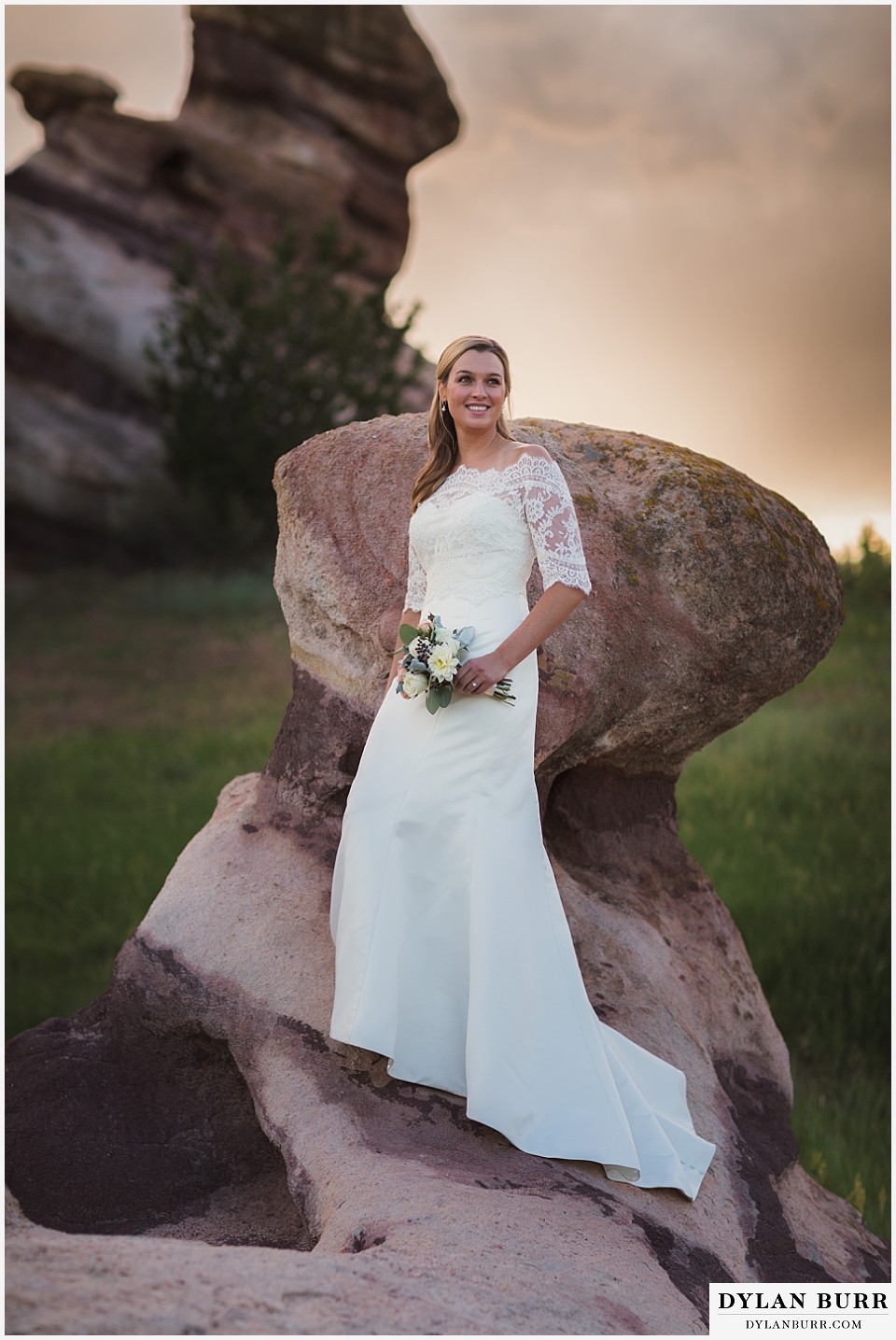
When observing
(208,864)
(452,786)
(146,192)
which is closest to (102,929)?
(208,864)

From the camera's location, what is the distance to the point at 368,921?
12.9ft

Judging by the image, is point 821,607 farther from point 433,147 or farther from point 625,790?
point 433,147

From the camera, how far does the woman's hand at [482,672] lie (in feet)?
12.6

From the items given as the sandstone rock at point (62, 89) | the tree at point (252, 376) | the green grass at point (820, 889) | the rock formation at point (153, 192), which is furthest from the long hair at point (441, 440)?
the sandstone rock at point (62, 89)

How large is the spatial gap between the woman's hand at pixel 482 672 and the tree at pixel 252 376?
607 inches

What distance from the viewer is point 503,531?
4031 mm

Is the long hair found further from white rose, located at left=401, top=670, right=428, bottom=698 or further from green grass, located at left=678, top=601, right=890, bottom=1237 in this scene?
green grass, located at left=678, top=601, right=890, bottom=1237

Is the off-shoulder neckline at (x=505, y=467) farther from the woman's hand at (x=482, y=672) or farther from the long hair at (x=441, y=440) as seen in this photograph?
the woman's hand at (x=482, y=672)

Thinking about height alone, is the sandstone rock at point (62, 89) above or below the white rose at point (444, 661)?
above

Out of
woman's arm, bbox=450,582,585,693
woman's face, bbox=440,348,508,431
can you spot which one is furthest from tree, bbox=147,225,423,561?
woman's arm, bbox=450,582,585,693

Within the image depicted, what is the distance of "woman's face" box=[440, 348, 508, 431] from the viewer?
4109 millimetres

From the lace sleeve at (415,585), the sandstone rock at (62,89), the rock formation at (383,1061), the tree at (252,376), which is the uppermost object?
the sandstone rock at (62,89)

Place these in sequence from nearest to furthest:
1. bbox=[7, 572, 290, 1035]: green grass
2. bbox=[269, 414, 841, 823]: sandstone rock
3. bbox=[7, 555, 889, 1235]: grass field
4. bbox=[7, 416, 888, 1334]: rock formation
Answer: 1. bbox=[7, 416, 888, 1334]: rock formation
2. bbox=[269, 414, 841, 823]: sandstone rock
3. bbox=[7, 555, 889, 1235]: grass field
4. bbox=[7, 572, 290, 1035]: green grass

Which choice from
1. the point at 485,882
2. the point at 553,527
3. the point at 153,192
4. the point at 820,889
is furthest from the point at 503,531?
the point at 153,192
